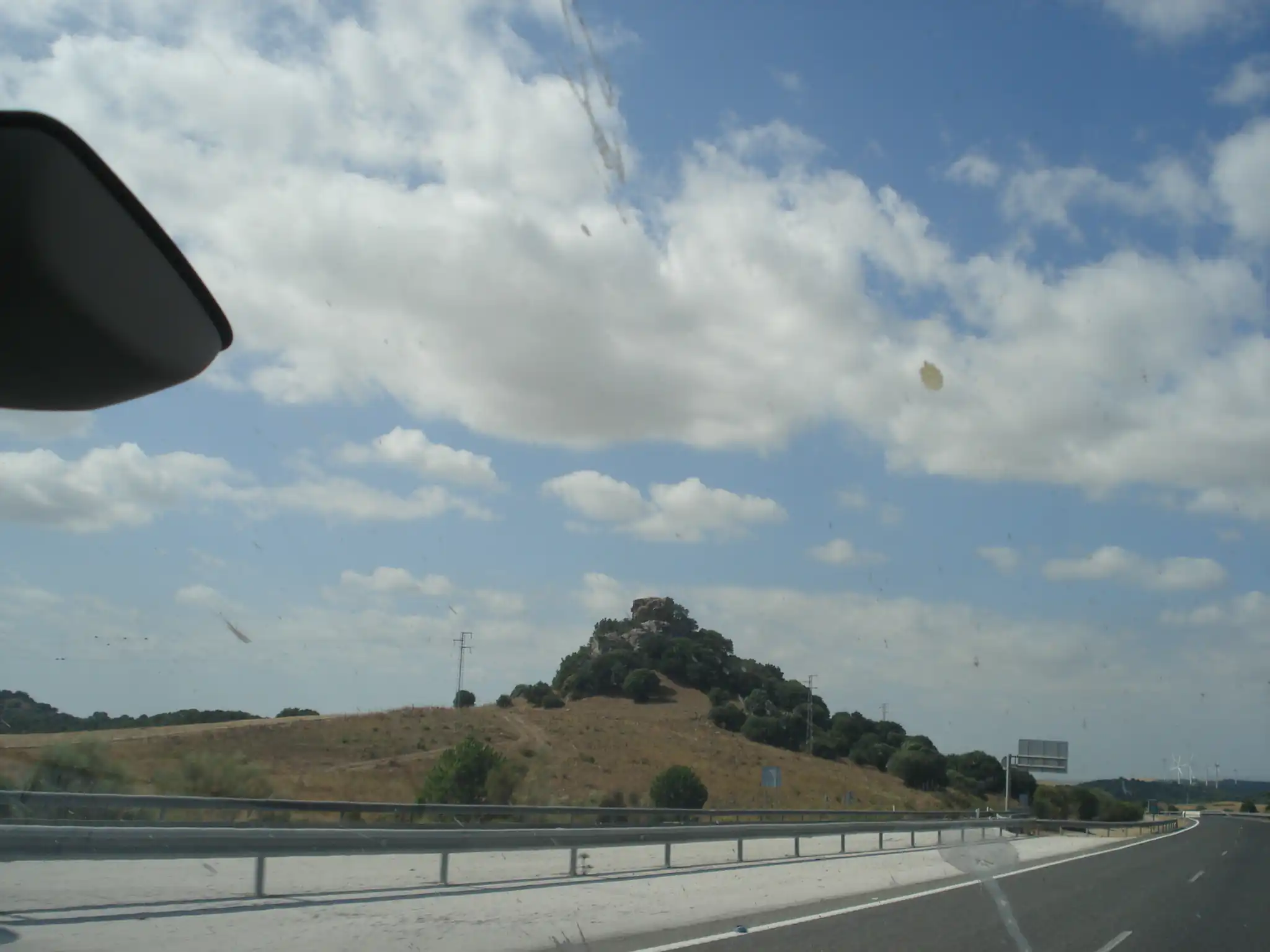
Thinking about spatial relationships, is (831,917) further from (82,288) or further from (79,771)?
(82,288)

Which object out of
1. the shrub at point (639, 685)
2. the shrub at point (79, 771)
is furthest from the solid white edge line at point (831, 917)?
the shrub at point (639, 685)

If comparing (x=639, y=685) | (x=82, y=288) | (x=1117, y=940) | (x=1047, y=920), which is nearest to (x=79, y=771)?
(x=1047, y=920)

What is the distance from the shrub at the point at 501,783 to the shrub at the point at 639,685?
56.4 meters

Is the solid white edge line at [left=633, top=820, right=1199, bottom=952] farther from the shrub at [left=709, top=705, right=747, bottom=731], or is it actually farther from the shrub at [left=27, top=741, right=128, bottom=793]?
the shrub at [left=709, top=705, right=747, bottom=731]

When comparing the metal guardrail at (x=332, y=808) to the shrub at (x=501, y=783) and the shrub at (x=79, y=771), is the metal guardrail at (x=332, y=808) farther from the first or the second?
the shrub at (x=501, y=783)

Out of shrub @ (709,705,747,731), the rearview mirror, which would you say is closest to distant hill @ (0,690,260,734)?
the rearview mirror

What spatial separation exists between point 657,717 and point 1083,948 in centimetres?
7483

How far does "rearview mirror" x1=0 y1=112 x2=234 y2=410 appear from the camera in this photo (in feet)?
11.2

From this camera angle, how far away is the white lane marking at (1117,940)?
13.9 meters

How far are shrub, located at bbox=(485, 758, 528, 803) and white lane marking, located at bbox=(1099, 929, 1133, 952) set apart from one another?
23.3 metres

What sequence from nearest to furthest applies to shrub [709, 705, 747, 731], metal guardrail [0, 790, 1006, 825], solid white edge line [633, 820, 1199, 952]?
solid white edge line [633, 820, 1199, 952] < metal guardrail [0, 790, 1006, 825] < shrub [709, 705, 747, 731]

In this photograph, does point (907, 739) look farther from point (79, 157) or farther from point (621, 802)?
point (79, 157)

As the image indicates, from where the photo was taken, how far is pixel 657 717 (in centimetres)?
8750

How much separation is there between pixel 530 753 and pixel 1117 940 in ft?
136
